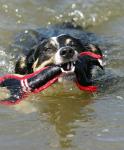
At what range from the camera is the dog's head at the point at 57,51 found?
5.59 m

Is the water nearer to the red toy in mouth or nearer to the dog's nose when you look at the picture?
the red toy in mouth

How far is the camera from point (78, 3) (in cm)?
1025

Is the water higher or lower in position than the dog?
lower

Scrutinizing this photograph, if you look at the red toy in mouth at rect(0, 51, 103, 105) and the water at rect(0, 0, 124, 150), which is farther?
the red toy in mouth at rect(0, 51, 103, 105)

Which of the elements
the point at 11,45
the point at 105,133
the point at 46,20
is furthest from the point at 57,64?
the point at 46,20

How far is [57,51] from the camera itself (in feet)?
Result: 19.3

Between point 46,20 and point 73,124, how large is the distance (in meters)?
5.11

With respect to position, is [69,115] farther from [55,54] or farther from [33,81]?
[55,54]

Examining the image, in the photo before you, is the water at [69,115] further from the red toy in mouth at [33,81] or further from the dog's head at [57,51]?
the dog's head at [57,51]

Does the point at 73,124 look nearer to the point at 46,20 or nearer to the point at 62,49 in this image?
the point at 62,49

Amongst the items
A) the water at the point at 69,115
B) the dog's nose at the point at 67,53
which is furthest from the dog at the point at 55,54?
the water at the point at 69,115

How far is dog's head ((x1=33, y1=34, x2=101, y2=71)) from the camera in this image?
18.3 feet

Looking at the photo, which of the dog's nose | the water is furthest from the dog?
the water

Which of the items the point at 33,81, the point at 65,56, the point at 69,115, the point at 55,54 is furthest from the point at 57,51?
the point at 69,115
